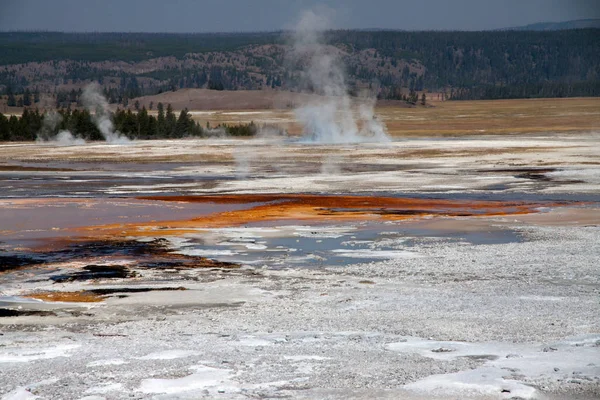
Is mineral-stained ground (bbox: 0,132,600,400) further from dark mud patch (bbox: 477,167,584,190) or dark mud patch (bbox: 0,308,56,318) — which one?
dark mud patch (bbox: 477,167,584,190)

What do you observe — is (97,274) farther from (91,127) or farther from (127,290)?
(91,127)

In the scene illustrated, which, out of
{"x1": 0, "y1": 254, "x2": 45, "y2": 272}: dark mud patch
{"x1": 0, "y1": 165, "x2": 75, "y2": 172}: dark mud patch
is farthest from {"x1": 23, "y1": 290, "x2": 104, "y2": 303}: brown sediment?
{"x1": 0, "y1": 165, "x2": 75, "y2": 172}: dark mud patch

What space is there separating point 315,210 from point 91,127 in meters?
79.2

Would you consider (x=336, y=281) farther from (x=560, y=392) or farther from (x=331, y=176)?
(x=331, y=176)

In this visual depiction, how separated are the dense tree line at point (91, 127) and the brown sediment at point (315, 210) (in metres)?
72.1

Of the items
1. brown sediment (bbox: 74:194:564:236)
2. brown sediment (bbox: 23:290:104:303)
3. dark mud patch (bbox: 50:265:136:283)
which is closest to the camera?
brown sediment (bbox: 23:290:104:303)

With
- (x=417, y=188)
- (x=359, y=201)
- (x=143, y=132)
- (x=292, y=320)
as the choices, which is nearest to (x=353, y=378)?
(x=292, y=320)

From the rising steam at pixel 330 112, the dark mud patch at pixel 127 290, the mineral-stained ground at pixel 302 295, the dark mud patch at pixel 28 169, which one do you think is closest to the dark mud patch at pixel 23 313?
the mineral-stained ground at pixel 302 295

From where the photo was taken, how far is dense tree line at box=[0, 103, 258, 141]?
104 m

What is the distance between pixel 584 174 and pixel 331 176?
1109 cm

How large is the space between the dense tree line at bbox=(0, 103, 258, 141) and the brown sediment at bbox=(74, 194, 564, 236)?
7210 centimetres

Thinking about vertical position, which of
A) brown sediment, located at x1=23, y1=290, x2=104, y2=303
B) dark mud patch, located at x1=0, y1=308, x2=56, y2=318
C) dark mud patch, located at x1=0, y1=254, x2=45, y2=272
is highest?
dark mud patch, located at x1=0, y1=308, x2=56, y2=318

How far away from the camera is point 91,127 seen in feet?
341

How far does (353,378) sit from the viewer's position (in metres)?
10.2
